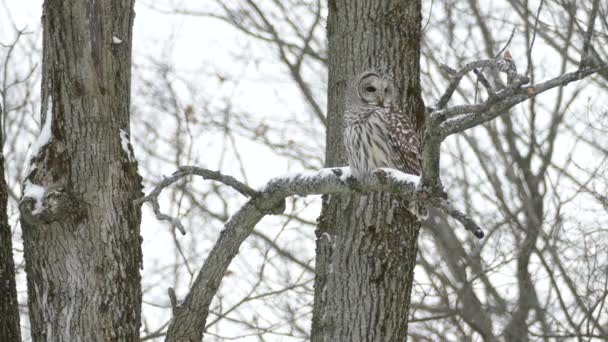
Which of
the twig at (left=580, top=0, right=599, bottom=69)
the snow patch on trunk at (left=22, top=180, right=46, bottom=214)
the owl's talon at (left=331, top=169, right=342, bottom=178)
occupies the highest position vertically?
the twig at (left=580, top=0, right=599, bottom=69)

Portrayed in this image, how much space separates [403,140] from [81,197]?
6.70 feet

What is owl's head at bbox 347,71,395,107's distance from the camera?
5234mm

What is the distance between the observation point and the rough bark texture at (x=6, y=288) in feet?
15.0

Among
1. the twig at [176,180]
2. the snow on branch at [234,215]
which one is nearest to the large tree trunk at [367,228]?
the snow on branch at [234,215]

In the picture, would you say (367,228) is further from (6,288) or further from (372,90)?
(6,288)

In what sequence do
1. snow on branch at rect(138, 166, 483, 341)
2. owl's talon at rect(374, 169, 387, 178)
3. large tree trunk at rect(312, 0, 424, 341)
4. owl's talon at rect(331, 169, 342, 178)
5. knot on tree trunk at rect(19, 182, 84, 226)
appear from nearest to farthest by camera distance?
owl's talon at rect(374, 169, 387, 178)
knot on tree trunk at rect(19, 182, 84, 226)
owl's talon at rect(331, 169, 342, 178)
snow on branch at rect(138, 166, 483, 341)
large tree trunk at rect(312, 0, 424, 341)

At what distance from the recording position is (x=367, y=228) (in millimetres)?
5031

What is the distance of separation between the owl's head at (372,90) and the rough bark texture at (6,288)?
2222 mm

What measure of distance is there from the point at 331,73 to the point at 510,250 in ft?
17.6

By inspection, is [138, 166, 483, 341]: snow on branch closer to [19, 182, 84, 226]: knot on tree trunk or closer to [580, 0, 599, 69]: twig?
[19, 182, 84, 226]: knot on tree trunk

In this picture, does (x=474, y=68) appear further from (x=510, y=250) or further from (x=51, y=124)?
(x=510, y=250)

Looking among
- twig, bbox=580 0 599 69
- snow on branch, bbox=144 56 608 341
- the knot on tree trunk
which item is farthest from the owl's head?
the knot on tree trunk

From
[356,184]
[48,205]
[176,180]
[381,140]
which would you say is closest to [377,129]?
[381,140]

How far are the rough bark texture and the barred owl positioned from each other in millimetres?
2086
